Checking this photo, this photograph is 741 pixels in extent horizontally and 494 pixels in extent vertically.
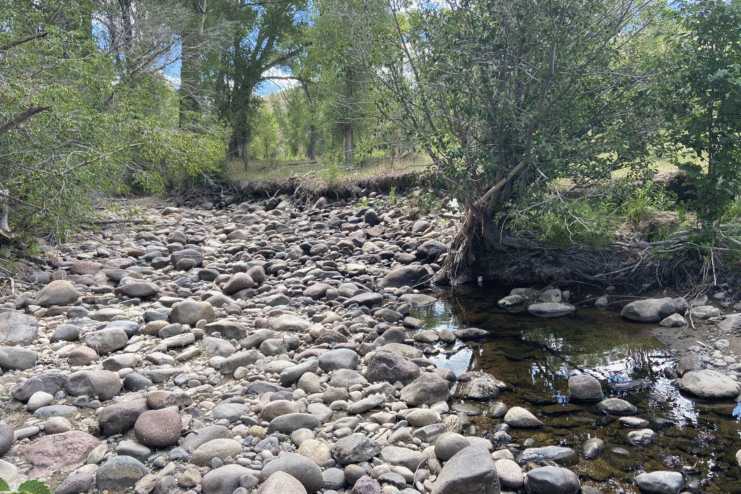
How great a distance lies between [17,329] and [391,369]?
3.70 meters

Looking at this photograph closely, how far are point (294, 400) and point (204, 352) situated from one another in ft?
4.51

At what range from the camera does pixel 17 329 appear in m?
4.93

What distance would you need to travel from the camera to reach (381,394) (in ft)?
14.0

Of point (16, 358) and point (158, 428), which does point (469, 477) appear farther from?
point (16, 358)

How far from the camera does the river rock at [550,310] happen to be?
6.48 metres

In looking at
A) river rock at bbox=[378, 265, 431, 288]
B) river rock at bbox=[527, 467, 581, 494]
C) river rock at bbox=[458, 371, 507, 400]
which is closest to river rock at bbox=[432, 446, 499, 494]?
river rock at bbox=[527, 467, 581, 494]

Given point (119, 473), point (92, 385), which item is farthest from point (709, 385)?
point (92, 385)

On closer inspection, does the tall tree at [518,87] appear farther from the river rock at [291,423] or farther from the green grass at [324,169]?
the river rock at [291,423]

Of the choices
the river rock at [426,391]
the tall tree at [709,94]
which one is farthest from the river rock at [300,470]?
the tall tree at [709,94]

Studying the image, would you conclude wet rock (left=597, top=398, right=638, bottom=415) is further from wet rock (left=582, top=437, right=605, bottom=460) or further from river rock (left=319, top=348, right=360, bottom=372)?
river rock (left=319, top=348, right=360, bottom=372)

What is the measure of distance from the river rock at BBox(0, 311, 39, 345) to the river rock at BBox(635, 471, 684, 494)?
533 centimetres

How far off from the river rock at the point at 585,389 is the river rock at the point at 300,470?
2.35m

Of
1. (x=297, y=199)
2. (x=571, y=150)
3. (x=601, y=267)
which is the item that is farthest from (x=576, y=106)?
(x=297, y=199)

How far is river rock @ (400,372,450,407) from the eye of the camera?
4172 mm
